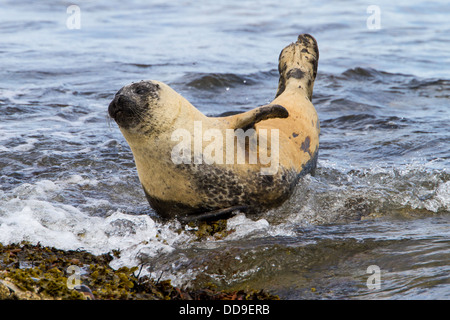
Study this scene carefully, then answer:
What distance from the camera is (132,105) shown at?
4.71 metres

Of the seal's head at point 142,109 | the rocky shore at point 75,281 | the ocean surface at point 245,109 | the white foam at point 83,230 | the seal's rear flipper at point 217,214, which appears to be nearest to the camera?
the rocky shore at point 75,281

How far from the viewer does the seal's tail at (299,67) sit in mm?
6520

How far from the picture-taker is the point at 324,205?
5484 mm

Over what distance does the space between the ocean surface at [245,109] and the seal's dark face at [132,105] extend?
2.91 ft

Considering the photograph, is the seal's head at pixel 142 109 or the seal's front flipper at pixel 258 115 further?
the seal's front flipper at pixel 258 115

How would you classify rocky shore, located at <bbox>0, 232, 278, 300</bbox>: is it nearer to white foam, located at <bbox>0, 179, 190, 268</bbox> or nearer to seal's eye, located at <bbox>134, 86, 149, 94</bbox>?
white foam, located at <bbox>0, 179, 190, 268</bbox>

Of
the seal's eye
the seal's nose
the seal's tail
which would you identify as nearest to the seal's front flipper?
the seal's eye

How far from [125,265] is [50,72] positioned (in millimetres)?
8119

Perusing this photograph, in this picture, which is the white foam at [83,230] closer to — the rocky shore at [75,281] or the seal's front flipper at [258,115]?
the rocky shore at [75,281]

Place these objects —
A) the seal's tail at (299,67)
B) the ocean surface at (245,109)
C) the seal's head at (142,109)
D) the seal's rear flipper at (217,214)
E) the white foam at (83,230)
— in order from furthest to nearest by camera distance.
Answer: the seal's tail at (299,67)
the seal's rear flipper at (217,214)
the seal's head at (142,109)
the white foam at (83,230)
the ocean surface at (245,109)

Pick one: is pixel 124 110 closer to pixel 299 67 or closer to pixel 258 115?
pixel 258 115

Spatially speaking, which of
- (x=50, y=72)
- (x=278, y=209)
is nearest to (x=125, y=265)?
(x=278, y=209)

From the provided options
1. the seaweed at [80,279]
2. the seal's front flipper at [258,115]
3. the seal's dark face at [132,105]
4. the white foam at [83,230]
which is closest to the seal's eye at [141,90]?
the seal's dark face at [132,105]

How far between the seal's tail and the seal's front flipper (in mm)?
1454
